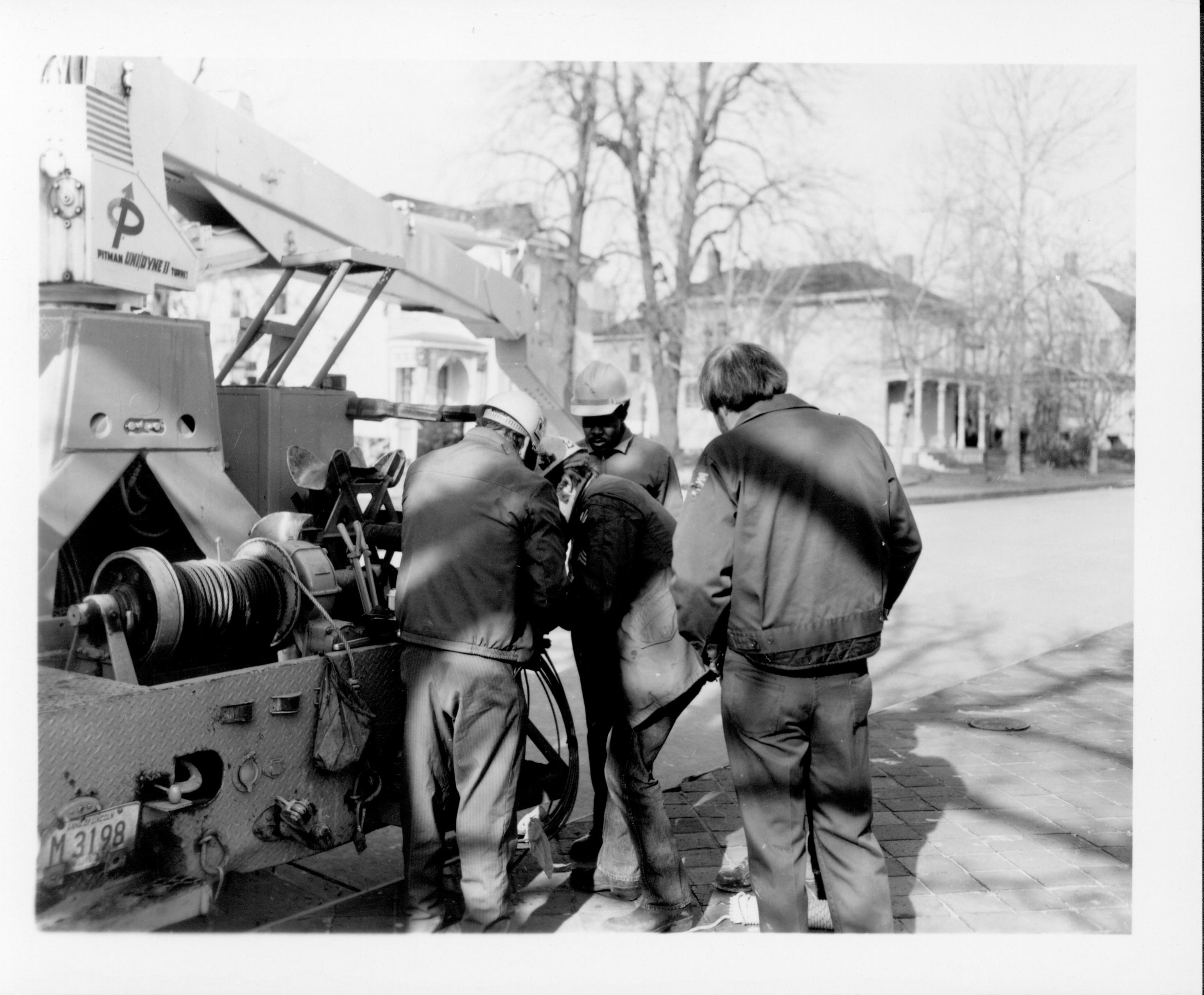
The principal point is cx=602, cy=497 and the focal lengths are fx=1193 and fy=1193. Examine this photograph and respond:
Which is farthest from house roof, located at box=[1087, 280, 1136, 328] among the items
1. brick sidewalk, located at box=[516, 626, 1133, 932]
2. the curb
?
brick sidewalk, located at box=[516, 626, 1133, 932]

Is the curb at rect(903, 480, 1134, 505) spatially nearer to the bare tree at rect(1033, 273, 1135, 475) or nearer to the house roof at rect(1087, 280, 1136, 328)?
the bare tree at rect(1033, 273, 1135, 475)

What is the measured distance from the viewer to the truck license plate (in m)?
3.26

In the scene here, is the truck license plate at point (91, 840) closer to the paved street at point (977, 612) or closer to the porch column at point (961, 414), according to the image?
the paved street at point (977, 612)

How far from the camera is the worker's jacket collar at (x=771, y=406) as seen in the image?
367cm

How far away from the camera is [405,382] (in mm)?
34156

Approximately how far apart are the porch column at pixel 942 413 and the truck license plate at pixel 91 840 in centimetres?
4250

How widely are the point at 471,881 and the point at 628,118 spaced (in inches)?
908

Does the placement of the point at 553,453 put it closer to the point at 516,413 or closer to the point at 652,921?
the point at 516,413

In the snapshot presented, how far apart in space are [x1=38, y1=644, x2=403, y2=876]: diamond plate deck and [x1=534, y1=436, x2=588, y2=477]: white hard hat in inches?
36.6

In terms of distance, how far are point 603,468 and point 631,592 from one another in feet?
2.54

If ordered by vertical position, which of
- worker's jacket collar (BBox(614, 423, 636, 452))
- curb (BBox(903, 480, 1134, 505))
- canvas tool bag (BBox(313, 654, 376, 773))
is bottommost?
canvas tool bag (BBox(313, 654, 376, 773))

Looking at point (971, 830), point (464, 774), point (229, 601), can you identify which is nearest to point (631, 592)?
point (464, 774)

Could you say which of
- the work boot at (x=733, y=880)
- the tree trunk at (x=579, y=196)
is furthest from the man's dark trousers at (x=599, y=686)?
the tree trunk at (x=579, y=196)

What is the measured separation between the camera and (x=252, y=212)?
208 inches
